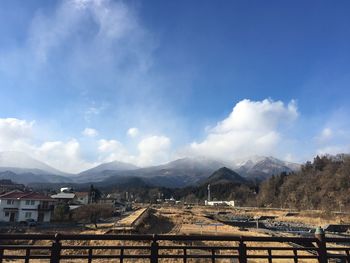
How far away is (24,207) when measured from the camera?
58469 mm

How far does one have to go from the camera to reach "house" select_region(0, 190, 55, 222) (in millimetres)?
57406

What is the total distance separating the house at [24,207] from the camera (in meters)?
57.4

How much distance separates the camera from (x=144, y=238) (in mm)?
9352

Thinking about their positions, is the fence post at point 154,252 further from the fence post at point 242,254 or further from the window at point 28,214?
the window at point 28,214

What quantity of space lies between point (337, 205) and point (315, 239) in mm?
96008

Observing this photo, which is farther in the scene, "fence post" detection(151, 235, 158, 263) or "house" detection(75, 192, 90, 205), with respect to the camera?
"house" detection(75, 192, 90, 205)

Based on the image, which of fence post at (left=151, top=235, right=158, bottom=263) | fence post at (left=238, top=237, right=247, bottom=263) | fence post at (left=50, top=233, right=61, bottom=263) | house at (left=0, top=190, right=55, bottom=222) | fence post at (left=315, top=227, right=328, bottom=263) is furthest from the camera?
house at (left=0, top=190, right=55, bottom=222)

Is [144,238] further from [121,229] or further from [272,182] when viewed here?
[272,182]

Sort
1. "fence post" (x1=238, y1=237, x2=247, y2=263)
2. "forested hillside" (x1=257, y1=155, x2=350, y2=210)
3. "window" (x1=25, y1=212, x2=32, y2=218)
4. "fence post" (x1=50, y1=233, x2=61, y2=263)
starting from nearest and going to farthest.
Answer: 1. "fence post" (x1=50, y1=233, x2=61, y2=263)
2. "fence post" (x1=238, y1=237, x2=247, y2=263)
3. "window" (x1=25, y1=212, x2=32, y2=218)
4. "forested hillside" (x1=257, y1=155, x2=350, y2=210)

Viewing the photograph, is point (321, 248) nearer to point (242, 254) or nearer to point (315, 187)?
point (242, 254)

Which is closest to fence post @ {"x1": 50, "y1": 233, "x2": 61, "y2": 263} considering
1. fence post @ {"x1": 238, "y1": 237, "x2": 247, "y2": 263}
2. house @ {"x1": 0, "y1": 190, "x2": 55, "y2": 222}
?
fence post @ {"x1": 238, "y1": 237, "x2": 247, "y2": 263}

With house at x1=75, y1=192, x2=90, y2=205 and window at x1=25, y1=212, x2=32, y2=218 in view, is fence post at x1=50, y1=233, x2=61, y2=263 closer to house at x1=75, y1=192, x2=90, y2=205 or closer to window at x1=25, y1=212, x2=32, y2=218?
window at x1=25, y1=212, x2=32, y2=218

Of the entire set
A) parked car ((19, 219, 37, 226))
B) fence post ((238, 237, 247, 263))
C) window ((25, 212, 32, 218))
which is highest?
fence post ((238, 237, 247, 263))

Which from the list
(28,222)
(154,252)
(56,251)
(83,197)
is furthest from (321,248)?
(83,197)
